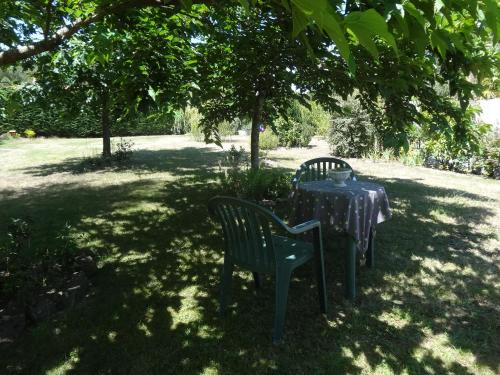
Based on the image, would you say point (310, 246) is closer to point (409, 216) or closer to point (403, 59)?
point (403, 59)

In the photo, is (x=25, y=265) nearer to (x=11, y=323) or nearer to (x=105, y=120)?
(x=11, y=323)

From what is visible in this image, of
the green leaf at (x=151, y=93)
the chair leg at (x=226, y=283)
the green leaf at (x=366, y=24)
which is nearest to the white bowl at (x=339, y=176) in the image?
the chair leg at (x=226, y=283)

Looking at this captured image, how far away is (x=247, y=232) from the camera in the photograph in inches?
127

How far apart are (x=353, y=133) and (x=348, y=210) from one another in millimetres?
11506

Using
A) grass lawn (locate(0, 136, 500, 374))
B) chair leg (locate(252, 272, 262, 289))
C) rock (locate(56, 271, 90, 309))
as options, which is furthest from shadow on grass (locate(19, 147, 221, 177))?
chair leg (locate(252, 272, 262, 289))

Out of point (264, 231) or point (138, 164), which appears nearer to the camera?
point (264, 231)

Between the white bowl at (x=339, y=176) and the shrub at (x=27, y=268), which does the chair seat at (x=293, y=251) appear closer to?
the white bowl at (x=339, y=176)

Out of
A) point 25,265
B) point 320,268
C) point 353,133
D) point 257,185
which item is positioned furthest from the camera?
point 353,133

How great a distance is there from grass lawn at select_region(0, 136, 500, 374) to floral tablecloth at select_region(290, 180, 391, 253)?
69 centimetres

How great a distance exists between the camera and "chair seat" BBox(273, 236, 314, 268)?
3199 mm

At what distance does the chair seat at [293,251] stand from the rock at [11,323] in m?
2.42

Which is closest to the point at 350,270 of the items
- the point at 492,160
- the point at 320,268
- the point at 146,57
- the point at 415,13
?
the point at 320,268

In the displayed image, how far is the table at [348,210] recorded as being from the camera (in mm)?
3801

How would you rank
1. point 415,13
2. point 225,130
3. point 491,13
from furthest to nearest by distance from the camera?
point 225,130 < point 415,13 < point 491,13
